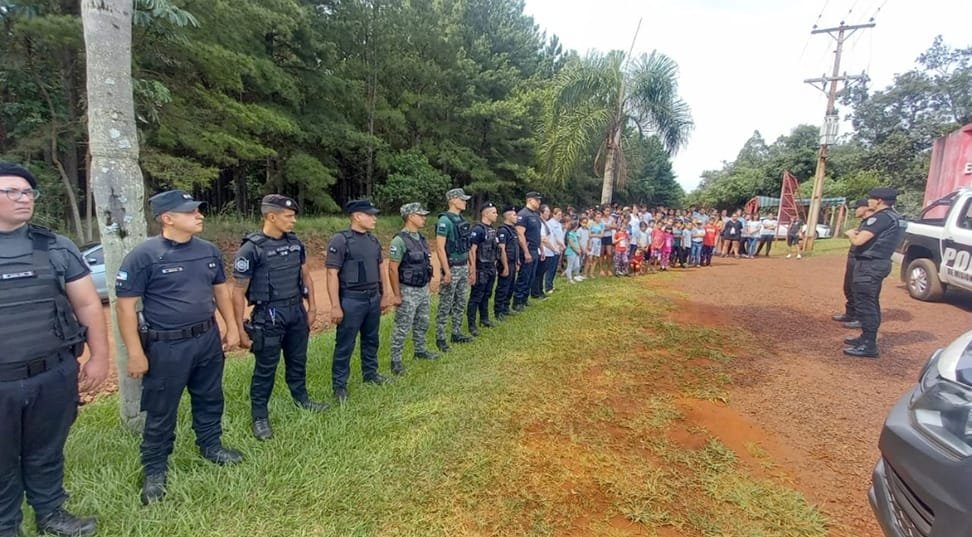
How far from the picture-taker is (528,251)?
6.57m

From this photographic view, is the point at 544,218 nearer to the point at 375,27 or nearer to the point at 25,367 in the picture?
the point at 25,367

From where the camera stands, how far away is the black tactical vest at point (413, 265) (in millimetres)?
4184

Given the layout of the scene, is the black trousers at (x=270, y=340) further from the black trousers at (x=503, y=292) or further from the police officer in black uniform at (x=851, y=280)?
the police officer in black uniform at (x=851, y=280)

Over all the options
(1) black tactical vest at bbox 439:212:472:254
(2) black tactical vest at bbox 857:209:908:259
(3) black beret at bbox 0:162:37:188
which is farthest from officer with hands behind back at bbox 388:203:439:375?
(2) black tactical vest at bbox 857:209:908:259

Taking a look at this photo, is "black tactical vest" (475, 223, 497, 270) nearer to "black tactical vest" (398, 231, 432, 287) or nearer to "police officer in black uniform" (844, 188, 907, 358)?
"black tactical vest" (398, 231, 432, 287)

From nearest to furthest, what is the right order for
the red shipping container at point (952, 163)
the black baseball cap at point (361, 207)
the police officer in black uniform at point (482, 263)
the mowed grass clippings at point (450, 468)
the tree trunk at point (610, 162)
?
the mowed grass clippings at point (450, 468) < the black baseball cap at point (361, 207) < the police officer in black uniform at point (482, 263) < the red shipping container at point (952, 163) < the tree trunk at point (610, 162)

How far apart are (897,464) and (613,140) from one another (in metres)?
11.1

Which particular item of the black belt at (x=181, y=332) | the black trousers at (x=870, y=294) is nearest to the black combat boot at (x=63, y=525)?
the black belt at (x=181, y=332)

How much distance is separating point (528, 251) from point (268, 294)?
13.8 ft

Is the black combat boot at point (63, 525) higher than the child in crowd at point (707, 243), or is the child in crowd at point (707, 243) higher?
the child in crowd at point (707, 243)

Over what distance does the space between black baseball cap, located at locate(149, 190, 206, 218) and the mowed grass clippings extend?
1.46m

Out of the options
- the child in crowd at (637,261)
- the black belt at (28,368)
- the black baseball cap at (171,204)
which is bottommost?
the child in crowd at (637,261)

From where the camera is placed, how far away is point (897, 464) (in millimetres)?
1826

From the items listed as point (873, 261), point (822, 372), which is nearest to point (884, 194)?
point (873, 261)
